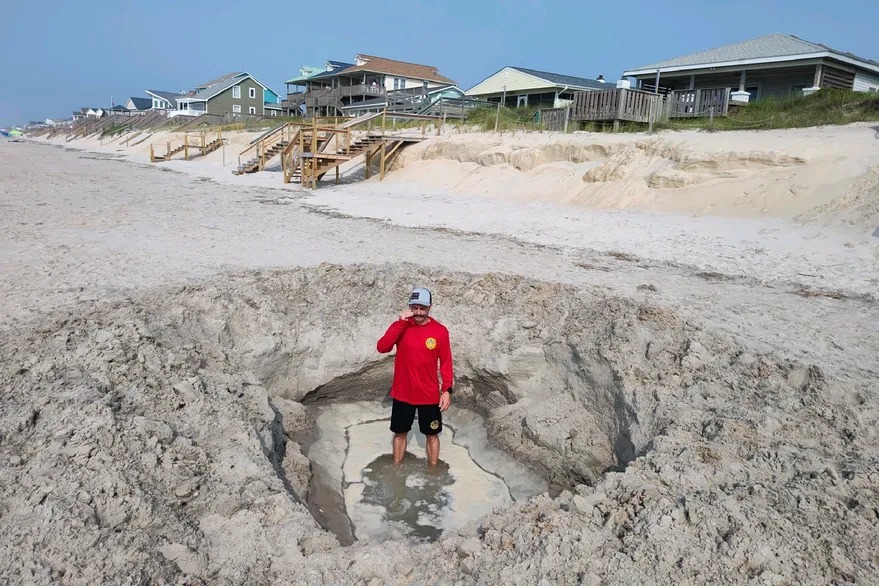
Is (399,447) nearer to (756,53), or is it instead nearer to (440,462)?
(440,462)

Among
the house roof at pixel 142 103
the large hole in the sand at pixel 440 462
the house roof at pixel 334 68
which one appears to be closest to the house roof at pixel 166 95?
the house roof at pixel 142 103

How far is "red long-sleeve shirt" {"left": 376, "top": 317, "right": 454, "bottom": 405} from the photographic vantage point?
5.12 meters

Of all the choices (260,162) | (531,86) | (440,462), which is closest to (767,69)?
(531,86)

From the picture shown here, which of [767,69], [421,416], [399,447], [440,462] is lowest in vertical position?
[440,462]

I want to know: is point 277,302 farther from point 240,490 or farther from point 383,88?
point 383,88

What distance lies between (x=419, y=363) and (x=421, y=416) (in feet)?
1.91

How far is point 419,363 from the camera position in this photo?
17.0ft

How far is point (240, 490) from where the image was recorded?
4.02m

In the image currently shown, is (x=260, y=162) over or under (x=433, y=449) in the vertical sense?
over

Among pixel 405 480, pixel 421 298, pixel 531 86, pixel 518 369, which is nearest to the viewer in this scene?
pixel 421 298

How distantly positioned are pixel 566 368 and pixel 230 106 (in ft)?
214

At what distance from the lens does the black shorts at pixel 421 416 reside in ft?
17.8

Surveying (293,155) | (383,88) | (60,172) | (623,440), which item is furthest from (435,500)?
(383,88)

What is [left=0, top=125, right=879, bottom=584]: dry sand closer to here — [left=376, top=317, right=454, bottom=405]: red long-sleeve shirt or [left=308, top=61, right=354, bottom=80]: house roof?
[left=376, top=317, right=454, bottom=405]: red long-sleeve shirt
